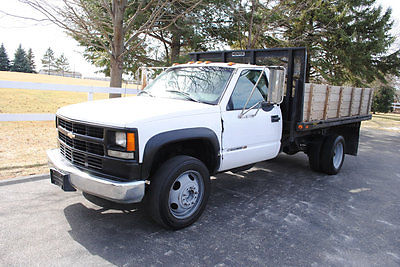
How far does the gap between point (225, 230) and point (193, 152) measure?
1080 millimetres

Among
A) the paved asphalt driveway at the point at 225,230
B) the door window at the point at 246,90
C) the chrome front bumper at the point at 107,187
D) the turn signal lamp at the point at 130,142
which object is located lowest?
the paved asphalt driveway at the point at 225,230

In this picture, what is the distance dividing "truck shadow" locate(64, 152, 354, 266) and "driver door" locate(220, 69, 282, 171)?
0.68m

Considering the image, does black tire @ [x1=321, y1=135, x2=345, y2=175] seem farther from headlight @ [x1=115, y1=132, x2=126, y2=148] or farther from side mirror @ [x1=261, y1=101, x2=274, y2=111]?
headlight @ [x1=115, y1=132, x2=126, y2=148]

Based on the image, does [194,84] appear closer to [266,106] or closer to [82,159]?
[266,106]

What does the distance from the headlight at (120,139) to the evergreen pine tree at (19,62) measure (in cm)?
9530

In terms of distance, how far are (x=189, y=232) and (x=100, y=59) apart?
12048 mm

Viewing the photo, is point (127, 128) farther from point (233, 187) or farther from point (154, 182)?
point (233, 187)

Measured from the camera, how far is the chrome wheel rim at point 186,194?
3732 mm

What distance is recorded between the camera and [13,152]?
674 centimetres

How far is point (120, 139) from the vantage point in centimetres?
329

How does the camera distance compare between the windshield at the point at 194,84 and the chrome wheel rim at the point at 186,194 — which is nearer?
the chrome wheel rim at the point at 186,194

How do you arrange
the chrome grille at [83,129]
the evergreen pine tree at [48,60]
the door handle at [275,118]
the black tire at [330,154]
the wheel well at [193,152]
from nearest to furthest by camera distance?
the chrome grille at [83,129], the wheel well at [193,152], the door handle at [275,118], the black tire at [330,154], the evergreen pine tree at [48,60]

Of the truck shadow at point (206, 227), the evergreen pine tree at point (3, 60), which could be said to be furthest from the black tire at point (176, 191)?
the evergreen pine tree at point (3, 60)

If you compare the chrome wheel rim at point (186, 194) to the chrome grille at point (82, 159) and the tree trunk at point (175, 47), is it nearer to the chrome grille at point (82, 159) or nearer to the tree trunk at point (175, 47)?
the chrome grille at point (82, 159)
